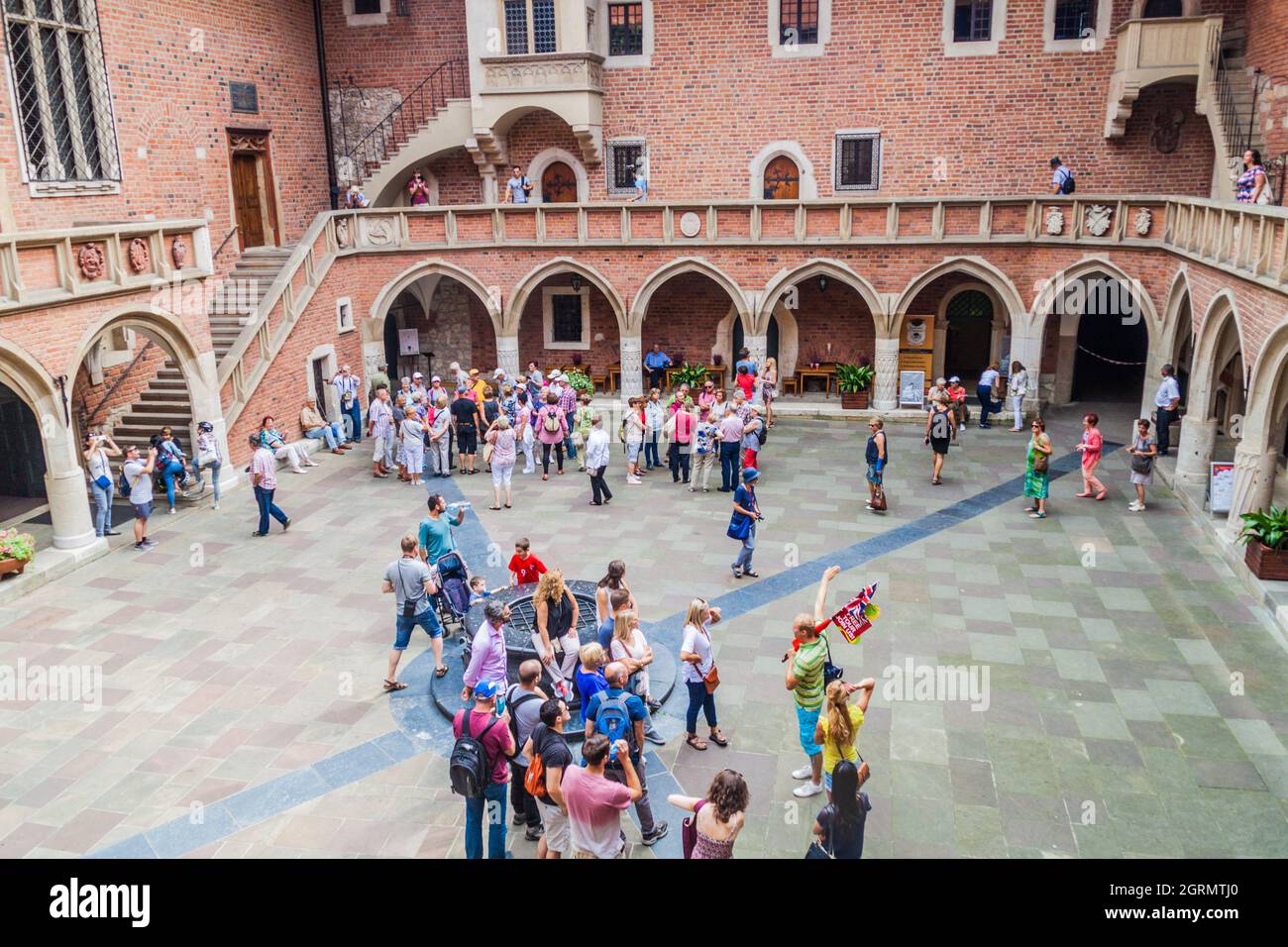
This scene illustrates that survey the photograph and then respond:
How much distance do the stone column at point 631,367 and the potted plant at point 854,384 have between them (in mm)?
4534

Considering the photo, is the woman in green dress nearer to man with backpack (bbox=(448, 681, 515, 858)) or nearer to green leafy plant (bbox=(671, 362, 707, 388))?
green leafy plant (bbox=(671, 362, 707, 388))

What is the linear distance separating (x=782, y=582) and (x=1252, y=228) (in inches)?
321

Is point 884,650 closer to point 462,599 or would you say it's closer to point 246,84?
point 462,599

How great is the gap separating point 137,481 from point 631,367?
11.5m

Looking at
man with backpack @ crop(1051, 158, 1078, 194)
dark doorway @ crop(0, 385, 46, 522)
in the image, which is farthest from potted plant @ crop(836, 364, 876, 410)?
dark doorway @ crop(0, 385, 46, 522)

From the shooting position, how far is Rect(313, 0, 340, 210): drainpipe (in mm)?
24594

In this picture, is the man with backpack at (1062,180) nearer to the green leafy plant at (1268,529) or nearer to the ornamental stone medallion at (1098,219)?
the ornamental stone medallion at (1098,219)

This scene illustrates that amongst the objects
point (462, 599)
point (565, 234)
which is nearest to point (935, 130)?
point (565, 234)

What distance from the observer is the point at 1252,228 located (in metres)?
13.7

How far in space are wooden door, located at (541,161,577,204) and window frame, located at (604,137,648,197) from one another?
94 cm

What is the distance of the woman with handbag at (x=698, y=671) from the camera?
27.5 feet

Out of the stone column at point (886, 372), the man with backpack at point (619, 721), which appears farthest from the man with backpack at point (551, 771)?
the stone column at point (886, 372)

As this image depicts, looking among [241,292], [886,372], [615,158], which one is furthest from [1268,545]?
[241,292]

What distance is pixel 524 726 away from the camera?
7.25 meters
